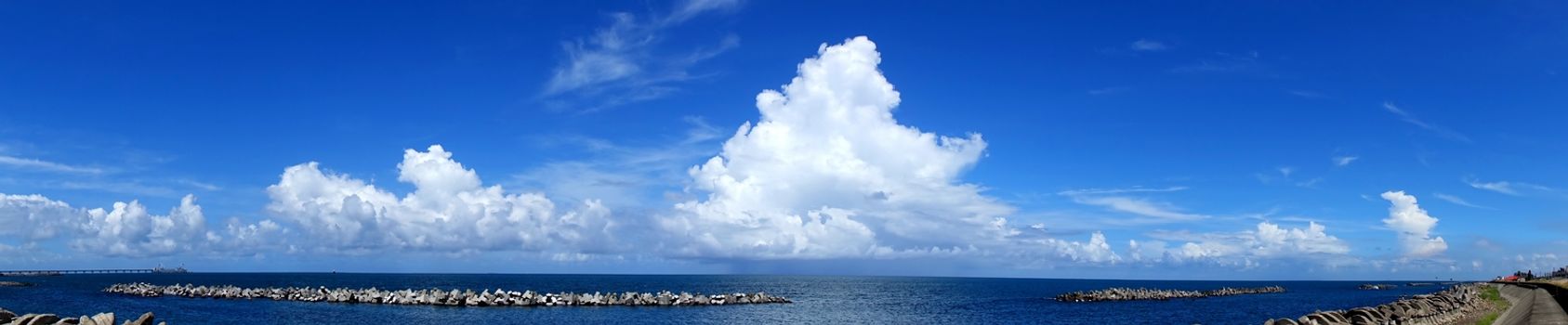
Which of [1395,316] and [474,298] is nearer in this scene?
[1395,316]

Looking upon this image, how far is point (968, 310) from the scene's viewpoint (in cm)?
7750

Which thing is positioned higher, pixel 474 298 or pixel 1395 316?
pixel 1395 316

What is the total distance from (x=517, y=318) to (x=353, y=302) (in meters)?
18.8

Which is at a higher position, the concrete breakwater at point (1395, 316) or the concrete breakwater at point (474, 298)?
the concrete breakwater at point (1395, 316)

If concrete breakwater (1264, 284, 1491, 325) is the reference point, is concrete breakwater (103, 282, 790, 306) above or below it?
below

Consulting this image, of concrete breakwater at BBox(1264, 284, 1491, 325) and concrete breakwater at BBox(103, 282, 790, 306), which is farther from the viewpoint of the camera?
concrete breakwater at BBox(103, 282, 790, 306)

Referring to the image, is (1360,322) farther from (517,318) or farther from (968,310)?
(968,310)

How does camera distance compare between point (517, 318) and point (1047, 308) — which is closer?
point (517, 318)

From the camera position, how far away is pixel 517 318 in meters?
55.0

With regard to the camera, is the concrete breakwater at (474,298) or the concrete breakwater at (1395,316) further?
the concrete breakwater at (474,298)

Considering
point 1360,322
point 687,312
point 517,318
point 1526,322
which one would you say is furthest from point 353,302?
point 1526,322

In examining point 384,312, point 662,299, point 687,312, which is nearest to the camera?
point 384,312

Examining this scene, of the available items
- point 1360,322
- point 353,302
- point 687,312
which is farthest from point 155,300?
point 1360,322

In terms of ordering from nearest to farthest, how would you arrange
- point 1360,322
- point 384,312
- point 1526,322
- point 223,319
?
point 1360,322, point 1526,322, point 223,319, point 384,312
